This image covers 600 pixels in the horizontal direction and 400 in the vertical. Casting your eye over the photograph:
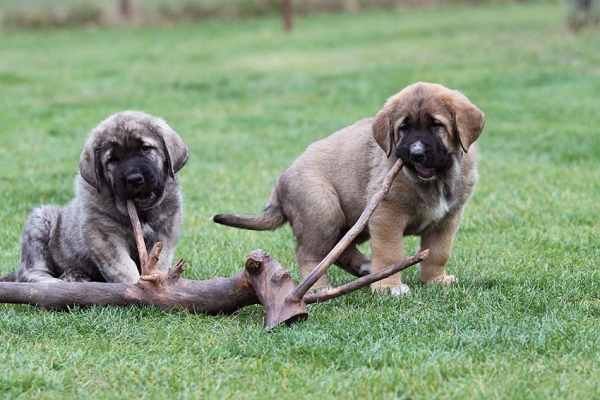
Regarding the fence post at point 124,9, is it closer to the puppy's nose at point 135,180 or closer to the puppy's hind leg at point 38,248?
the puppy's hind leg at point 38,248

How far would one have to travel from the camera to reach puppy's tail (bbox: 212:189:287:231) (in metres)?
5.92

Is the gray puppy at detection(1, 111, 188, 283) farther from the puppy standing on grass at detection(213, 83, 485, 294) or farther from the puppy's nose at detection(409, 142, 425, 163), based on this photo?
the puppy's nose at detection(409, 142, 425, 163)

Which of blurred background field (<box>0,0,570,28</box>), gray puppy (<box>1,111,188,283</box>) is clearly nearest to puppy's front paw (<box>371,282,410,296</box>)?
gray puppy (<box>1,111,188,283</box>)

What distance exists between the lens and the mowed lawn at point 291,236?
4184 mm

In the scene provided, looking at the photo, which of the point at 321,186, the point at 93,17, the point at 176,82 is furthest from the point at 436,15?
the point at 321,186

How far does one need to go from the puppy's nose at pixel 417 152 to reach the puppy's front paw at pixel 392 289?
2.52 ft

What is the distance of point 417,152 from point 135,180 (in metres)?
1.54

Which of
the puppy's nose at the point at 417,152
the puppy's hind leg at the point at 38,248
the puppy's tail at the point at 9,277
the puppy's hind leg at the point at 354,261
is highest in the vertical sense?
the puppy's nose at the point at 417,152

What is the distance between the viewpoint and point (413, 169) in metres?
5.52

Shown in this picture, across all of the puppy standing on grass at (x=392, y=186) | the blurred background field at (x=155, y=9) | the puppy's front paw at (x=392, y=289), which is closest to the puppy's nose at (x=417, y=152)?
the puppy standing on grass at (x=392, y=186)

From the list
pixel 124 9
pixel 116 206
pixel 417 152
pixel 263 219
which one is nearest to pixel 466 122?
pixel 417 152

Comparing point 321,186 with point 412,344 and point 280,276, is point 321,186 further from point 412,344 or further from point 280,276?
point 412,344

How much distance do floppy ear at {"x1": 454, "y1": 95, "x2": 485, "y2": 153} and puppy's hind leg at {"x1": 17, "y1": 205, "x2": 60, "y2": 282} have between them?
2508mm

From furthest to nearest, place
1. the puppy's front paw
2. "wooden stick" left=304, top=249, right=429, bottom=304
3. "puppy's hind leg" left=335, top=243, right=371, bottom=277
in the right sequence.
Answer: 1. "puppy's hind leg" left=335, top=243, right=371, bottom=277
2. the puppy's front paw
3. "wooden stick" left=304, top=249, right=429, bottom=304
